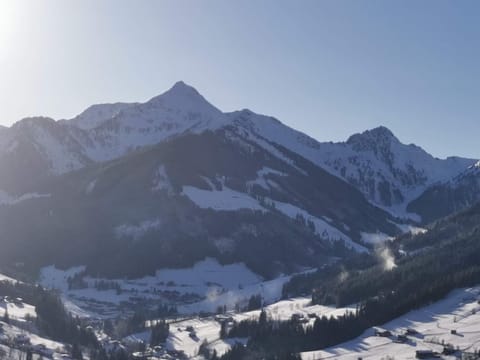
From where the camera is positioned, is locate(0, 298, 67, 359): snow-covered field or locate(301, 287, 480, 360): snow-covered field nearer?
locate(301, 287, 480, 360): snow-covered field

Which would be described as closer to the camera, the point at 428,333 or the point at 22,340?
the point at 428,333

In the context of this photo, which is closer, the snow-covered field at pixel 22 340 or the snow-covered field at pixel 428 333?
the snow-covered field at pixel 428 333

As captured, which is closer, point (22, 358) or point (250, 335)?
point (22, 358)

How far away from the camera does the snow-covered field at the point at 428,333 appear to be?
15588cm

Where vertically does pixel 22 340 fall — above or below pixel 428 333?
below

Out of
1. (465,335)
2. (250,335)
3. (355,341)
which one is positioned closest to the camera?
(465,335)

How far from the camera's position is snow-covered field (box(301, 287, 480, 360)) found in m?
156

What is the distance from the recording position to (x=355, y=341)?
560 ft

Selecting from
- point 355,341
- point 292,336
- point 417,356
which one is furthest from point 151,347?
point 417,356

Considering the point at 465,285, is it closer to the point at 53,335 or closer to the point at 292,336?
the point at 292,336

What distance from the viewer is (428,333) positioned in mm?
164500

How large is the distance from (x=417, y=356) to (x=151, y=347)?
252ft

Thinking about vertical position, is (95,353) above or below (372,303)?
below

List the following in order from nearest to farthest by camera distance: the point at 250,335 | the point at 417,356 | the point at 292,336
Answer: the point at 417,356
the point at 292,336
the point at 250,335
